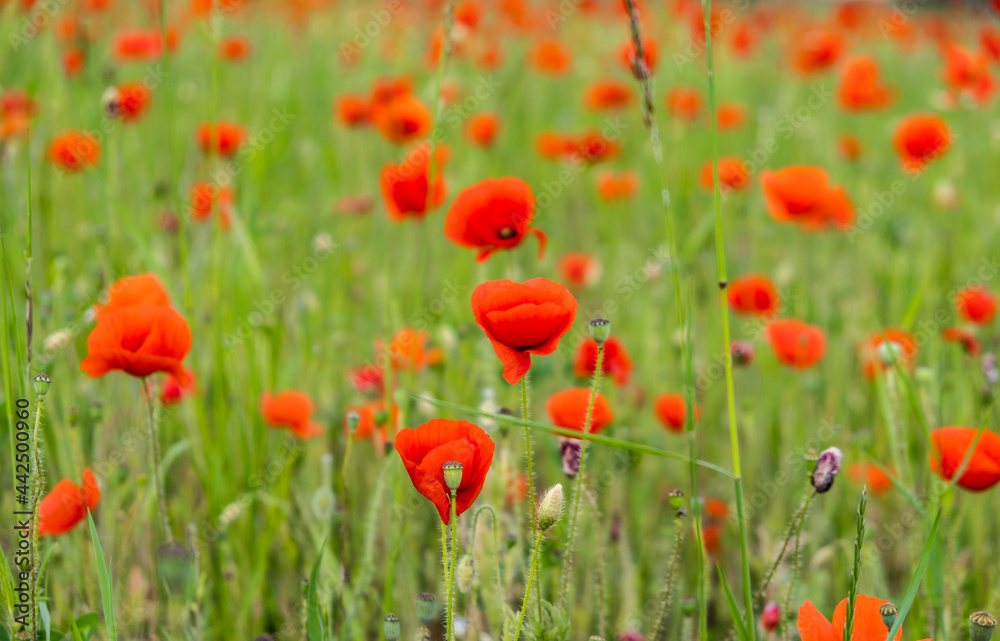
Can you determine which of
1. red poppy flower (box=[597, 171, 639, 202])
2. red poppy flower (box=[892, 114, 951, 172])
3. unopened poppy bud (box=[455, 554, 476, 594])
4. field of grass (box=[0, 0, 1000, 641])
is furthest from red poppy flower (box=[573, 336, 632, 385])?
red poppy flower (box=[892, 114, 951, 172])

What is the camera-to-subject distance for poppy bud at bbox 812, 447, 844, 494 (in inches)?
40.9

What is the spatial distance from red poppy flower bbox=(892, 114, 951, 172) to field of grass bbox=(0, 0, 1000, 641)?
27mm

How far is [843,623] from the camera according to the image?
846 mm

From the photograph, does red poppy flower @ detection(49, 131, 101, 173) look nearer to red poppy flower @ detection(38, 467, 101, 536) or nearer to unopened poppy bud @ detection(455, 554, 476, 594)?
red poppy flower @ detection(38, 467, 101, 536)

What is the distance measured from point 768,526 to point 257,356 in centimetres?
118

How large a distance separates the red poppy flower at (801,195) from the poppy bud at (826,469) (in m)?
1.15

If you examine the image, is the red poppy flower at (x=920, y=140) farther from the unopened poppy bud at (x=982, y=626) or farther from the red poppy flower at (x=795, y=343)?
the unopened poppy bud at (x=982, y=626)

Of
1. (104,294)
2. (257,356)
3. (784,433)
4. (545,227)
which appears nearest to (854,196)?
(545,227)

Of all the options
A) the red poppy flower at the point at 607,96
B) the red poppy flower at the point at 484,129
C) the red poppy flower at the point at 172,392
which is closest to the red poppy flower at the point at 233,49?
the red poppy flower at the point at 484,129

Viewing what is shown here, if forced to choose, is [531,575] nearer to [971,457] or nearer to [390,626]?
[390,626]

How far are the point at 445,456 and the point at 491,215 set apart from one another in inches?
21.7

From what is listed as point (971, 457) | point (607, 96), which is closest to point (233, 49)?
point (607, 96)

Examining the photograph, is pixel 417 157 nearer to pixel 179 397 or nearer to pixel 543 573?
pixel 179 397

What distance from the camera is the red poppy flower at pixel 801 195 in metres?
2.04
